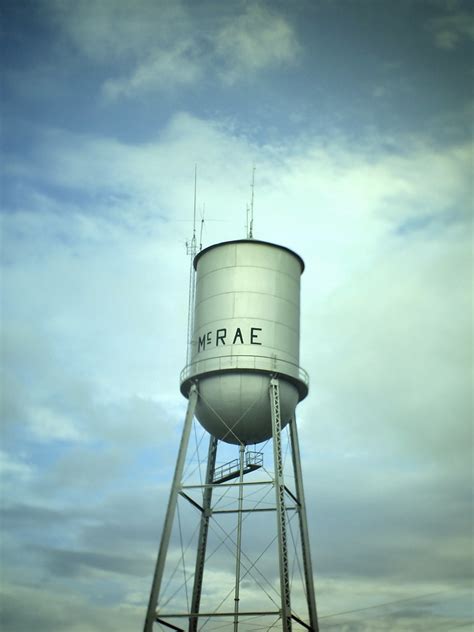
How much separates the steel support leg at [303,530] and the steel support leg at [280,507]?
2422 mm

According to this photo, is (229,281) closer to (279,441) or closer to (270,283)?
(270,283)

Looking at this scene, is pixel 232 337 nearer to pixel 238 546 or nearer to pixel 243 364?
pixel 243 364

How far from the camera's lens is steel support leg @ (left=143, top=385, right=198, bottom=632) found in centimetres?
2453

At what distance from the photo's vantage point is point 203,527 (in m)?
29.3

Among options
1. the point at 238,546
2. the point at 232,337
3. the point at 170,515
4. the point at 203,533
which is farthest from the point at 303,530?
the point at 232,337

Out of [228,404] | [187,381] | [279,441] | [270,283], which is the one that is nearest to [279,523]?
[279,441]

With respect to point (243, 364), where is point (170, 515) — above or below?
below

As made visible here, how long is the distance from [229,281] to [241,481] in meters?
7.19

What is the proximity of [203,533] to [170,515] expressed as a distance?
3.69 metres

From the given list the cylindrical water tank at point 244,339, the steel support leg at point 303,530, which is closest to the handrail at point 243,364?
the cylindrical water tank at point 244,339

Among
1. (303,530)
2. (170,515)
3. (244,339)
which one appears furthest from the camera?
(303,530)

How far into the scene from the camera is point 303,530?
91.8ft

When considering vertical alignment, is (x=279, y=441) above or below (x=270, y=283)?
below

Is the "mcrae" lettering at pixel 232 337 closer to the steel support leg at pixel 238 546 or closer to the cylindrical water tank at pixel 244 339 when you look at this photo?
the cylindrical water tank at pixel 244 339
